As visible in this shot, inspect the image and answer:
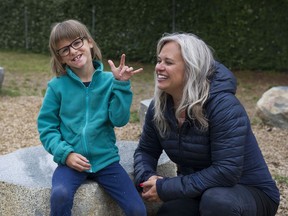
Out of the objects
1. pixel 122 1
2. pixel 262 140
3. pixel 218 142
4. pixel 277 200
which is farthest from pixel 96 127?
pixel 122 1

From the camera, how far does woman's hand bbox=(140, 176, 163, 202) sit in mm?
2703

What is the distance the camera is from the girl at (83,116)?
264cm

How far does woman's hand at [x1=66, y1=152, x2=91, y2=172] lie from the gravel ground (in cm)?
202

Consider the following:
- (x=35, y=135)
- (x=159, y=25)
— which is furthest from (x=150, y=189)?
(x=159, y=25)

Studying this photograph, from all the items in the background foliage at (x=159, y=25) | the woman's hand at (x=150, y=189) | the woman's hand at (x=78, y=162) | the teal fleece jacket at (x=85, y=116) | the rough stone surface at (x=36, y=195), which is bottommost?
the background foliage at (x=159, y=25)

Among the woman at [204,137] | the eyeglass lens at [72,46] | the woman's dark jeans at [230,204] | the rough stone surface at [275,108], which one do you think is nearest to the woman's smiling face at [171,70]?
the woman at [204,137]

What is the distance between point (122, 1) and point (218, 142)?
1008cm

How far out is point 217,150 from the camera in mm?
2520

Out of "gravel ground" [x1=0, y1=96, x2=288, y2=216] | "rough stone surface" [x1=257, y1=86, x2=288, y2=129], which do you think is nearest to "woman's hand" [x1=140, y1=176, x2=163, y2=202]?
"gravel ground" [x1=0, y1=96, x2=288, y2=216]

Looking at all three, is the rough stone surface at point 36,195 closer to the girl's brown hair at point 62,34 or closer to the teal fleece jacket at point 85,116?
the teal fleece jacket at point 85,116

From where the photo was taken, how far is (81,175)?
2.70 meters

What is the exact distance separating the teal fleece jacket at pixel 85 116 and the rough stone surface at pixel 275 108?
3754 millimetres

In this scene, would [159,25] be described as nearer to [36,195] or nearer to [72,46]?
[72,46]

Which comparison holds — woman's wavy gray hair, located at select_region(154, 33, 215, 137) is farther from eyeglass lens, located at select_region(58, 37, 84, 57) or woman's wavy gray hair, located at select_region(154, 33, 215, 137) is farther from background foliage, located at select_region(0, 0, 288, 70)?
background foliage, located at select_region(0, 0, 288, 70)
